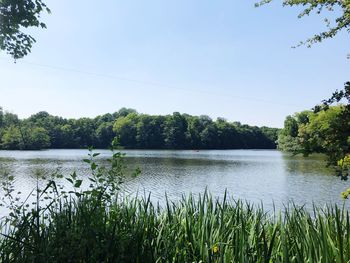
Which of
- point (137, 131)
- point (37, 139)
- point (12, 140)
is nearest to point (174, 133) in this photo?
point (137, 131)

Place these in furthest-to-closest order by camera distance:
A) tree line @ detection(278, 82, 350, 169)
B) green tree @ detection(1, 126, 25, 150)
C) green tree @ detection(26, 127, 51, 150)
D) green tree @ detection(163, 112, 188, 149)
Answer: green tree @ detection(163, 112, 188, 149) → green tree @ detection(26, 127, 51, 150) → green tree @ detection(1, 126, 25, 150) → tree line @ detection(278, 82, 350, 169)

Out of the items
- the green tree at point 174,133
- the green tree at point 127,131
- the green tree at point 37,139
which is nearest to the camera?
the green tree at point 37,139

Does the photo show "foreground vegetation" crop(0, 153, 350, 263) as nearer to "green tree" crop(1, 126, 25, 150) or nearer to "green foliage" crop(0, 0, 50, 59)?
"green foliage" crop(0, 0, 50, 59)

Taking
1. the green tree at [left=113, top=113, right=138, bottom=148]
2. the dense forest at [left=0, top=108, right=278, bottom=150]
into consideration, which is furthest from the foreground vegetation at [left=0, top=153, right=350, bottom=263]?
the green tree at [left=113, top=113, right=138, bottom=148]

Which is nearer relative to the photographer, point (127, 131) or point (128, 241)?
point (128, 241)

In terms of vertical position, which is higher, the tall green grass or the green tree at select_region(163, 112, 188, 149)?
the green tree at select_region(163, 112, 188, 149)

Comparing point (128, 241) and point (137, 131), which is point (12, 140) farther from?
point (128, 241)

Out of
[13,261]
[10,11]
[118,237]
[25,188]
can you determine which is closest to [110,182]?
[118,237]

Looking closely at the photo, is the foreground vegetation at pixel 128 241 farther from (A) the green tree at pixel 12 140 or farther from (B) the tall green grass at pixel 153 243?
(A) the green tree at pixel 12 140

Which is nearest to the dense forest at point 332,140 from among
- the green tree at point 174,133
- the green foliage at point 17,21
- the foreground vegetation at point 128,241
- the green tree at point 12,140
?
the foreground vegetation at point 128,241

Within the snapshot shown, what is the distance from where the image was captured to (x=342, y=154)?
327cm

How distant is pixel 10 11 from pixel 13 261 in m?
3.52

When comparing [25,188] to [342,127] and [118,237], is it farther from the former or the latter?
[342,127]

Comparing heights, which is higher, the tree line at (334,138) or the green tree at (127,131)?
the green tree at (127,131)
